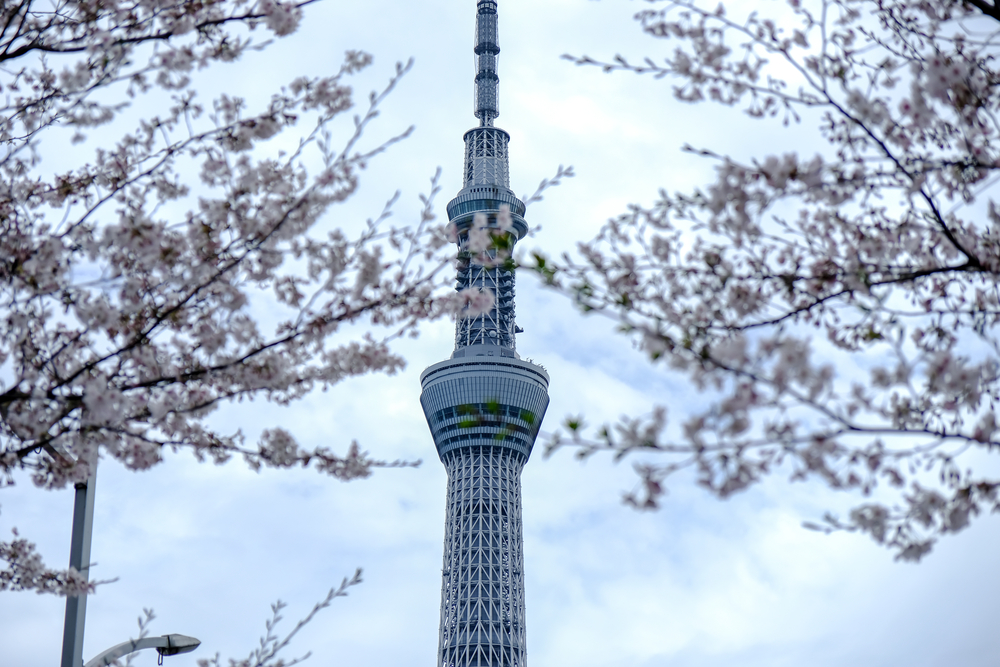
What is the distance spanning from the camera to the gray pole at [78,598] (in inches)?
387

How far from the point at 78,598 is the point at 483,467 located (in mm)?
74939

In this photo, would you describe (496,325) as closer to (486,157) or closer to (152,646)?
(486,157)

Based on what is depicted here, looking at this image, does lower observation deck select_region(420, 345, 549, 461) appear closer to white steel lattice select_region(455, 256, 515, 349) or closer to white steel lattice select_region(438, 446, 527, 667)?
white steel lattice select_region(438, 446, 527, 667)

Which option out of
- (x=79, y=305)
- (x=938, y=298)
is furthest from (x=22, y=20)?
(x=938, y=298)

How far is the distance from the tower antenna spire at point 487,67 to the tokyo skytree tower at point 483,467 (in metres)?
7.67

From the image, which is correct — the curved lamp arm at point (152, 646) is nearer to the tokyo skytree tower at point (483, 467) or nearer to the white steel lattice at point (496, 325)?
the tokyo skytree tower at point (483, 467)

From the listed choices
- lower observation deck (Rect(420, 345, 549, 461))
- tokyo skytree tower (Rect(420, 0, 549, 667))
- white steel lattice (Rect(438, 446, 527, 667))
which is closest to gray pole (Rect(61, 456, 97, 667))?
tokyo skytree tower (Rect(420, 0, 549, 667))

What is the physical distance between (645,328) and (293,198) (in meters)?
3.76

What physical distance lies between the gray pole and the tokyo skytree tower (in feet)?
212

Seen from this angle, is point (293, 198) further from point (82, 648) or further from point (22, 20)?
point (82, 648)

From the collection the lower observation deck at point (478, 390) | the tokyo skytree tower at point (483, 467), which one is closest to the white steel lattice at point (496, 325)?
the tokyo skytree tower at point (483, 467)

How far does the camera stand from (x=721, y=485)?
5008 mm

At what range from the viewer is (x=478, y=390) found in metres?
82.6

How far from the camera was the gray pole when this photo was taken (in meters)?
9.82
